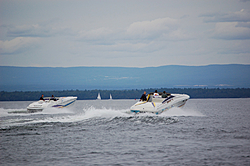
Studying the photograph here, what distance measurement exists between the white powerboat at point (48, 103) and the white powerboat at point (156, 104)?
13816 mm

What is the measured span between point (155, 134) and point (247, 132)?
20.5 ft

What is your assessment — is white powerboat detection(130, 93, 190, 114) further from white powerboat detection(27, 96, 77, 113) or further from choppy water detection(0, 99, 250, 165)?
white powerboat detection(27, 96, 77, 113)

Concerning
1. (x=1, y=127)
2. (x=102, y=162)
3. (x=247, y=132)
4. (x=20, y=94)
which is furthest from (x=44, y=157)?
(x=20, y=94)

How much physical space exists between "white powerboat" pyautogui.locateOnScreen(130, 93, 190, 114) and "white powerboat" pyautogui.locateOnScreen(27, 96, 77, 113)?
13816 mm

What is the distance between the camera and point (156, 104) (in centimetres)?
2683

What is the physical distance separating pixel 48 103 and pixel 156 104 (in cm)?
1558

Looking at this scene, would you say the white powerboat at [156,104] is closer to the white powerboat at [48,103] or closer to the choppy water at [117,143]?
the choppy water at [117,143]

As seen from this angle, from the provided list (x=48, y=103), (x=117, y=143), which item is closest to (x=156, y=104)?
(x=117, y=143)

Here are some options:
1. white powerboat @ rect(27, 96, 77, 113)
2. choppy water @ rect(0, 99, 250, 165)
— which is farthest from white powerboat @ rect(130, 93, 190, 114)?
white powerboat @ rect(27, 96, 77, 113)

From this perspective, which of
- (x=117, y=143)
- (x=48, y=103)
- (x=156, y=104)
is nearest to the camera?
(x=117, y=143)

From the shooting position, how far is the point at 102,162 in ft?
41.1

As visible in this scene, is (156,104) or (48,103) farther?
(48,103)

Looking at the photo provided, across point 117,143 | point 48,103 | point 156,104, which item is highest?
point 156,104

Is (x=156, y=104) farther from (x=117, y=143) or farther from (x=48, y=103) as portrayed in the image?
(x=48, y=103)
